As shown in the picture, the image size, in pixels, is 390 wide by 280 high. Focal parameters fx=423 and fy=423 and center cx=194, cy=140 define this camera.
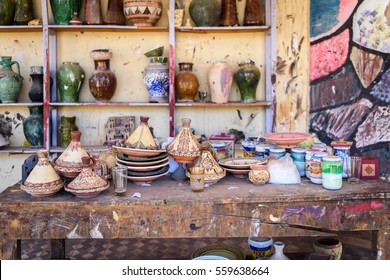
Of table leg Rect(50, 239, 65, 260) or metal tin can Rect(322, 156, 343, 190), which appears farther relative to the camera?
table leg Rect(50, 239, 65, 260)

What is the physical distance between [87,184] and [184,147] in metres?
0.49

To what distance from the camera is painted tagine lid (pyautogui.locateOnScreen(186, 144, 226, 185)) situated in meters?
1.97

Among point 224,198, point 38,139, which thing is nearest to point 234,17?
point 38,139

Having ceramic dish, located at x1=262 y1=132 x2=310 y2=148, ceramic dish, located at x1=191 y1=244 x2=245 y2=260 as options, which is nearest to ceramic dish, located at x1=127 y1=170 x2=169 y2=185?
ceramic dish, located at x1=191 y1=244 x2=245 y2=260

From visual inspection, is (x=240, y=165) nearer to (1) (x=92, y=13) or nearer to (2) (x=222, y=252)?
(2) (x=222, y=252)

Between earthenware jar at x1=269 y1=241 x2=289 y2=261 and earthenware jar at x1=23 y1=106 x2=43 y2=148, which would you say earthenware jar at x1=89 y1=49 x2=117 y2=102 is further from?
earthenware jar at x1=269 y1=241 x2=289 y2=261

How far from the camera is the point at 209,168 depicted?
1.99 metres

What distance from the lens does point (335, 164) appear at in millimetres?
1876

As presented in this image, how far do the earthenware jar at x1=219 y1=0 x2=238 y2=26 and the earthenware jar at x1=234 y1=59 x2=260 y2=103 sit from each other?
357 millimetres

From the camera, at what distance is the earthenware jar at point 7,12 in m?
3.44

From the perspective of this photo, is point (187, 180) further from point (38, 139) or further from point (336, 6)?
point (336, 6)

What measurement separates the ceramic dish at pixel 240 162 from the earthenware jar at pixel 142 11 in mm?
1723

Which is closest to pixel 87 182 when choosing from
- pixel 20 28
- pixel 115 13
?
pixel 115 13

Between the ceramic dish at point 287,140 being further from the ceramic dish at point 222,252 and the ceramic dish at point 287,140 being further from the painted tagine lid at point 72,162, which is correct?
the painted tagine lid at point 72,162
